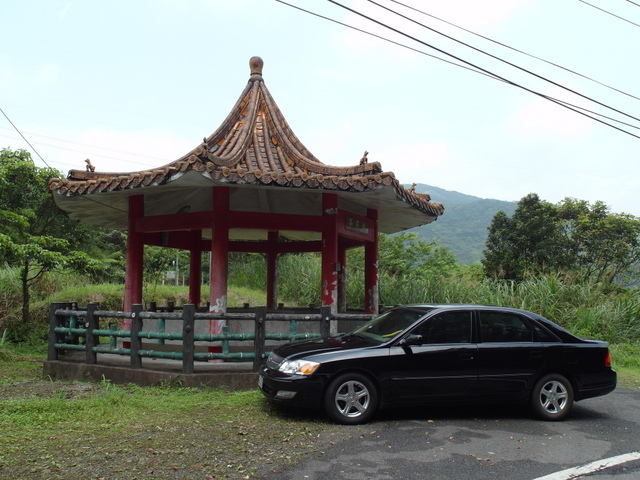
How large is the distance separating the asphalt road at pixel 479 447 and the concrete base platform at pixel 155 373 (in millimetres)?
2245

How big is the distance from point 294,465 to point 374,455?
79 cm

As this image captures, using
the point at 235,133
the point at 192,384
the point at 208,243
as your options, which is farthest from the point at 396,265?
the point at 192,384

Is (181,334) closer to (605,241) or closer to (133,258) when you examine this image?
(133,258)

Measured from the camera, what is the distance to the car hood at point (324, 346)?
6398 mm

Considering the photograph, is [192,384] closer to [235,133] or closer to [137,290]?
[137,290]

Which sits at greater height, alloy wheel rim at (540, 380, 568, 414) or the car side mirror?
the car side mirror

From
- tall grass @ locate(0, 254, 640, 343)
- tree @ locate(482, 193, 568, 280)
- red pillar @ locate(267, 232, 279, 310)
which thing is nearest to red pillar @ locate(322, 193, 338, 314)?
red pillar @ locate(267, 232, 279, 310)

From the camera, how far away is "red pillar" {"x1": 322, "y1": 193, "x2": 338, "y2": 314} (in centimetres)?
912

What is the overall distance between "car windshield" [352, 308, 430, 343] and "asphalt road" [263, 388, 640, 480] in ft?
3.11

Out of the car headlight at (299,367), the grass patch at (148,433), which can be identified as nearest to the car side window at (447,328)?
the car headlight at (299,367)

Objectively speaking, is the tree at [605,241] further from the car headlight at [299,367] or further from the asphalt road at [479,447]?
the car headlight at [299,367]

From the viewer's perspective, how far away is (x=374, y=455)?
513 centimetres

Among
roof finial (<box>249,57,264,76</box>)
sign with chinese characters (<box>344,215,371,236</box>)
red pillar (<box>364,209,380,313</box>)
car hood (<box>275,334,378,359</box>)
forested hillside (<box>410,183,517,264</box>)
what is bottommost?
car hood (<box>275,334,378,359</box>)

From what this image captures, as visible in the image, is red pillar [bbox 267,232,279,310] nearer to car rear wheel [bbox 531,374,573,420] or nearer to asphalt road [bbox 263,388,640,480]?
asphalt road [bbox 263,388,640,480]
